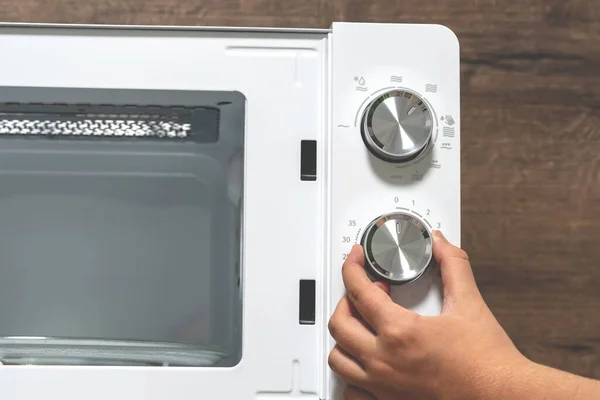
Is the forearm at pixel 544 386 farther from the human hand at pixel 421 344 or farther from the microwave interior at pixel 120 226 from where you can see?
the microwave interior at pixel 120 226

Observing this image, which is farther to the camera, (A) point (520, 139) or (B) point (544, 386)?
(A) point (520, 139)

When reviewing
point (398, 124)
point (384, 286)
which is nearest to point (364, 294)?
point (384, 286)

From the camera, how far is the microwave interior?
19.9 inches

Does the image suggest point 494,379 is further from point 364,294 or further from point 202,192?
Result: point 202,192

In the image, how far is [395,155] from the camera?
490 mm

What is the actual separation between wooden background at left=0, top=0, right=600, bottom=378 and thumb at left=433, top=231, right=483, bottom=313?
0.32ft

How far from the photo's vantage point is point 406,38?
20.3 inches

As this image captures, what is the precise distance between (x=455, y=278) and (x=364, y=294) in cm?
7

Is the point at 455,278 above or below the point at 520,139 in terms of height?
below

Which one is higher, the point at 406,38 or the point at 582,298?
the point at 406,38

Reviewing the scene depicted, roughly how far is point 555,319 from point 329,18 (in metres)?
0.36

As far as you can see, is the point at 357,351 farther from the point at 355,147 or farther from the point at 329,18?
the point at 329,18

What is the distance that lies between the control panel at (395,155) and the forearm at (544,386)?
0.09m

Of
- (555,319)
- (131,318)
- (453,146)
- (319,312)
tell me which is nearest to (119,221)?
(131,318)
